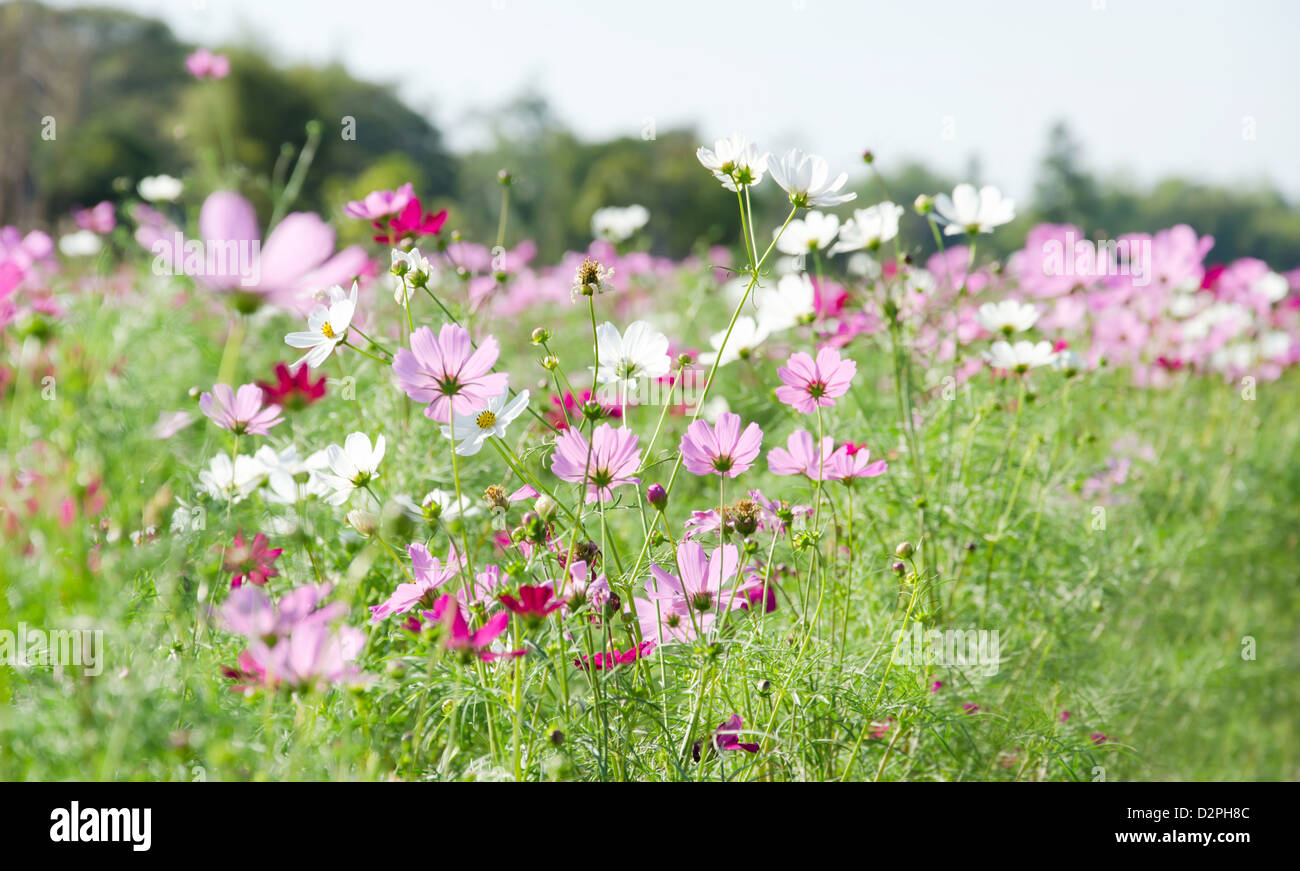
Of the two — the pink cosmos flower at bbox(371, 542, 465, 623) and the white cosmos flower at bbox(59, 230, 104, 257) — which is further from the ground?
the white cosmos flower at bbox(59, 230, 104, 257)

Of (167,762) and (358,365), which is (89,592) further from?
(358,365)

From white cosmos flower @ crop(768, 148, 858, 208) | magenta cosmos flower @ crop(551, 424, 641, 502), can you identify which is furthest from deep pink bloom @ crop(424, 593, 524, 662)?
white cosmos flower @ crop(768, 148, 858, 208)

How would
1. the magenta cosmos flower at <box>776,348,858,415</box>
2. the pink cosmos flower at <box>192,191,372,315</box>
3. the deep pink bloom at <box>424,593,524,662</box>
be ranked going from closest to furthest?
1. the pink cosmos flower at <box>192,191,372,315</box>
2. the deep pink bloom at <box>424,593,524,662</box>
3. the magenta cosmos flower at <box>776,348,858,415</box>

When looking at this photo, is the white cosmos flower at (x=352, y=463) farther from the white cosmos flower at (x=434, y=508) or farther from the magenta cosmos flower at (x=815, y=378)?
the magenta cosmos flower at (x=815, y=378)

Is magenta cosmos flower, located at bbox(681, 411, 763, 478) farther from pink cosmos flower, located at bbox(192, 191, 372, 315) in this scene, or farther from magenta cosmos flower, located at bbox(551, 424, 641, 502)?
pink cosmos flower, located at bbox(192, 191, 372, 315)

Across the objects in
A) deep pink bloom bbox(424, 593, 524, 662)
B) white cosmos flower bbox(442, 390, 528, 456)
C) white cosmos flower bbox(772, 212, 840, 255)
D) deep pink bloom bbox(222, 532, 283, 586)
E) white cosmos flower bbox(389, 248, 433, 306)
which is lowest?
deep pink bloom bbox(424, 593, 524, 662)

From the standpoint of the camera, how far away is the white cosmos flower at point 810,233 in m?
1.07

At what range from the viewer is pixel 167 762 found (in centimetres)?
55

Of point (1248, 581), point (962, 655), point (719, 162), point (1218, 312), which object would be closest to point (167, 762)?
point (719, 162)

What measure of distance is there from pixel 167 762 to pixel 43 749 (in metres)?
0.08

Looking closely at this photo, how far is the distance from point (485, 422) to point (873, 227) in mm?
647

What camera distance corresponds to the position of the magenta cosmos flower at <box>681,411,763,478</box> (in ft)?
2.25

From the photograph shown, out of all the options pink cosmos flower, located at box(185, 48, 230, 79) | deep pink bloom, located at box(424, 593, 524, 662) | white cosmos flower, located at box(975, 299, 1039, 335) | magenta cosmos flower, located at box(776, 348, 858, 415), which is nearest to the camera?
deep pink bloom, located at box(424, 593, 524, 662)

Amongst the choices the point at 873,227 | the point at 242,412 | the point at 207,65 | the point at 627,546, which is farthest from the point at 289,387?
the point at 207,65
